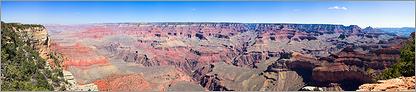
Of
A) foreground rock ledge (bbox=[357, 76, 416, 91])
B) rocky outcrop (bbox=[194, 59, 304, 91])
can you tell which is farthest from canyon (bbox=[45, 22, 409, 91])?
foreground rock ledge (bbox=[357, 76, 416, 91])

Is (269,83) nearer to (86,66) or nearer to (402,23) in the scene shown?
(86,66)

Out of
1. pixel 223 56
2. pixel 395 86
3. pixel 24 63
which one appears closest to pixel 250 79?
pixel 223 56

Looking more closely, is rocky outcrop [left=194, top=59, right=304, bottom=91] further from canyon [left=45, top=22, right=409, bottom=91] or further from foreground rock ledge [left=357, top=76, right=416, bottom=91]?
foreground rock ledge [left=357, top=76, right=416, bottom=91]

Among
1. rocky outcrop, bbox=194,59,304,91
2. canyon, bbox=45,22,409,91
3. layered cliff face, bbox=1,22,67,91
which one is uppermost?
layered cliff face, bbox=1,22,67,91

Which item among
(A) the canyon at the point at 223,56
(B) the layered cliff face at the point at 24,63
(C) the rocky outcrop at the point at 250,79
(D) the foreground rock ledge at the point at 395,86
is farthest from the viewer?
(C) the rocky outcrop at the point at 250,79

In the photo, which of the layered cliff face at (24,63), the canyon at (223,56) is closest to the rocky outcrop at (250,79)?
the canyon at (223,56)

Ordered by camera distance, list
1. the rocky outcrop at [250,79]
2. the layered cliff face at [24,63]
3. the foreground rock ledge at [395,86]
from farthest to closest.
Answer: the rocky outcrop at [250,79] → the layered cliff face at [24,63] → the foreground rock ledge at [395,86]

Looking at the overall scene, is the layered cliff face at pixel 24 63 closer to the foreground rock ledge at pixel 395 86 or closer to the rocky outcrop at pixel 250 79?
the foreground rock ledge at pixel 395 86

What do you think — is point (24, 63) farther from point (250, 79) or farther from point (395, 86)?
point (250, 79)

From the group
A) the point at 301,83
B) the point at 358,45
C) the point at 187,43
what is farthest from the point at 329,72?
the point at 187,43

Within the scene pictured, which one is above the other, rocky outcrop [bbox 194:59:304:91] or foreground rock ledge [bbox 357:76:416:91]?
foreground rock ledge [bbox 357:76:416:91]
